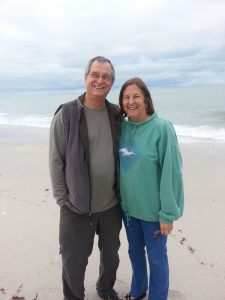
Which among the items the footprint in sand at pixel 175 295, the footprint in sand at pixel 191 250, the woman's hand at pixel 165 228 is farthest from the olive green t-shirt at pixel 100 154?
the footprint in sand at pixel 191 250

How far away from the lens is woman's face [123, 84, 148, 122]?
2732 mm

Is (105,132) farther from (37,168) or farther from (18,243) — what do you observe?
(37,168)

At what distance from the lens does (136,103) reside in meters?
2.73

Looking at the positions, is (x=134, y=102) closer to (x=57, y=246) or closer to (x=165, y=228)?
(x=165, y=228)

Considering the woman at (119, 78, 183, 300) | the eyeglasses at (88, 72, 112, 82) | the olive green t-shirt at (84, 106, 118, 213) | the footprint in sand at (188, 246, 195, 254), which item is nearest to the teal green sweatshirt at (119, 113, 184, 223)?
the woman at (119, 78, 183, 300)

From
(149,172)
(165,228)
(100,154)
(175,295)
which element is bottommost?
(175,295)

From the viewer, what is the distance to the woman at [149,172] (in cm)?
268

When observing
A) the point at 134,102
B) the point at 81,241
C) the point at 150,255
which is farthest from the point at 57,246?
the point at 134,102

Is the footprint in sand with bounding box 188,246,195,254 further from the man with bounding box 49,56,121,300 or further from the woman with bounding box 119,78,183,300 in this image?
the man with bounding box 49,56,121,300

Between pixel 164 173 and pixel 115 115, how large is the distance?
2.06ft

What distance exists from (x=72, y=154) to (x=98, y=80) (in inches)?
24.0

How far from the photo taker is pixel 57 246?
169 inches

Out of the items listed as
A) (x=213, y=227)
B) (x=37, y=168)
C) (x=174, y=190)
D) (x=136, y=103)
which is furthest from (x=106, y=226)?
(x=37, y=168)

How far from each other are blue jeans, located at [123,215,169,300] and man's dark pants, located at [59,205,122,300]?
0.15 metres
